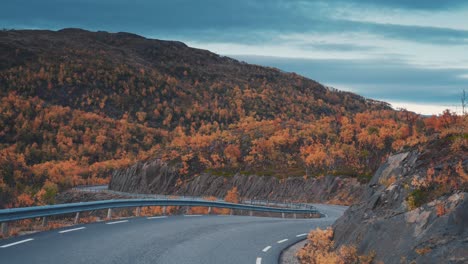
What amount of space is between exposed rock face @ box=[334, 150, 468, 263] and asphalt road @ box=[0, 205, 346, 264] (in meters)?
2.31

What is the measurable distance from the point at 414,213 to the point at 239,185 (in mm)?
57608

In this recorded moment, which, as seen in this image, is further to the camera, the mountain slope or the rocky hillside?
the mountain slope

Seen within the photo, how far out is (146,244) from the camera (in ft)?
43.4

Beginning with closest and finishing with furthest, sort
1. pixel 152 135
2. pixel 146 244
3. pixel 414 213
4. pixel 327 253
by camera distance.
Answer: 1. pixel 414 213
2. pixel 327 253
3. pixel 146 244
4. pixel 152 135

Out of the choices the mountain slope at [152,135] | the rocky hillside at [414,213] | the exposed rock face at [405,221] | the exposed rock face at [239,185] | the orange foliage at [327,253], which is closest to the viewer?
the exposed rock face at [405,221]

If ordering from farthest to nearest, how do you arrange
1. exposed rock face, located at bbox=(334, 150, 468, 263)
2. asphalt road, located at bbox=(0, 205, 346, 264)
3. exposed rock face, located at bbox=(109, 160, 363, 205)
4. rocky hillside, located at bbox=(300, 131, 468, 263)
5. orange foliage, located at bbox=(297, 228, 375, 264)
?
exposed rock face, located at bbox=(109, 160, 363, 205)
asphalt road, located at bbox=(0, 205, 346, 264)
orange foliage, located at bbox=(297, 228, 375, 264)
rocky hillside, located at bbox=(300, 131, 468, 263)
exposed rock face, located at bbox=(334, 150, 468, 263)

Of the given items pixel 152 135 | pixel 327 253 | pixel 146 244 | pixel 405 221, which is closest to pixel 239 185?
pixel 146 244

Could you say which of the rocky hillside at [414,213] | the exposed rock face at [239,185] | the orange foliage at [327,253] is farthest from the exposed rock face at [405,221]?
the exposed rock face at [239,185]

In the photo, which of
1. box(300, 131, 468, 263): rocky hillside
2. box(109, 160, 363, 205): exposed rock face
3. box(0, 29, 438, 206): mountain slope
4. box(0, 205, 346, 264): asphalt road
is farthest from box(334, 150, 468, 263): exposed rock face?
box(109, 160, 363, 205): exposed rock face

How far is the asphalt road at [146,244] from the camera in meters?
11.0

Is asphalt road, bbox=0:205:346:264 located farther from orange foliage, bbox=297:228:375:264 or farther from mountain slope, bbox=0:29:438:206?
mountain slope, bbox=0:29:438:206

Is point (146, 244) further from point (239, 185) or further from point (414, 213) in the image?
point (239, 185)

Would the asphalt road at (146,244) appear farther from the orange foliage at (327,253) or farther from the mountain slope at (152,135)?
the mountain slope at (152,135)

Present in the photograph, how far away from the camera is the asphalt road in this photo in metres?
11.0
